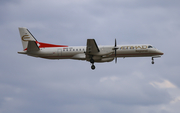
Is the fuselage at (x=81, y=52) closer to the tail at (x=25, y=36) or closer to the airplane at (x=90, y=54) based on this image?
the airplane at (x=90, y=54)

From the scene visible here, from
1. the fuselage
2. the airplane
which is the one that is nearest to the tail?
the airplane

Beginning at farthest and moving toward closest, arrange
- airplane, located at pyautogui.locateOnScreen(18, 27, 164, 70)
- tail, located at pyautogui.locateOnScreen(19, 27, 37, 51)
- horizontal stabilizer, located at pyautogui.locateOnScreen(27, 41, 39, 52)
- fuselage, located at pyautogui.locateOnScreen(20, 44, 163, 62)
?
tail, located at pyautogui.locateOnScreen(19, 27, 37, 51) < fuselage, located at pyautogui.locateOnScreen(20, 44, 163, 62) < airplane, located at pyautogui.locateOnScreen(18, 27, 164, 70) < horizontal stabilizer, located at pyautogui.locateOnScreen(27, 41, 39, 52)

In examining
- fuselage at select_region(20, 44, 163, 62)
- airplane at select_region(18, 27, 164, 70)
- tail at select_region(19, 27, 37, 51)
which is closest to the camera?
airplane at select_region(18, 27, 164, 70)

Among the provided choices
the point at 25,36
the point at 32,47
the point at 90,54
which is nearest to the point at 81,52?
the point at 90,54

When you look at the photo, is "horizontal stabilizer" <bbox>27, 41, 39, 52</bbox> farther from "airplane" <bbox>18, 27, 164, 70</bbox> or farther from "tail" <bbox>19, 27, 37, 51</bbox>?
"tail" <bbox>19, 27, 37, 51</bbox>

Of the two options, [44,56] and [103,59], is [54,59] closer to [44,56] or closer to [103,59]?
[44,56]

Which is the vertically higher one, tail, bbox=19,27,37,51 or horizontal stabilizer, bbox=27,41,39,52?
tail, bbox=19,27,37,51

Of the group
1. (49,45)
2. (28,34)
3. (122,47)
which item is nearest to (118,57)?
(122,47)

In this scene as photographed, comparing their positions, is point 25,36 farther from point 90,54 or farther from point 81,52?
point 90,54

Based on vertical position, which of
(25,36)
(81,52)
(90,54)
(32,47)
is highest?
(25,36)

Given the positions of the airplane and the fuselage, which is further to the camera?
the fuselage

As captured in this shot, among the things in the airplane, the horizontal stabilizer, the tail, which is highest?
the tail

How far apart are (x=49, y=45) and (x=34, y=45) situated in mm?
3554

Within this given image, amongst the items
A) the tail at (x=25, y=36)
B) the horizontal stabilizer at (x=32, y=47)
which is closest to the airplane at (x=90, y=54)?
the horizontal stabilizer at (x=32, y=47)
